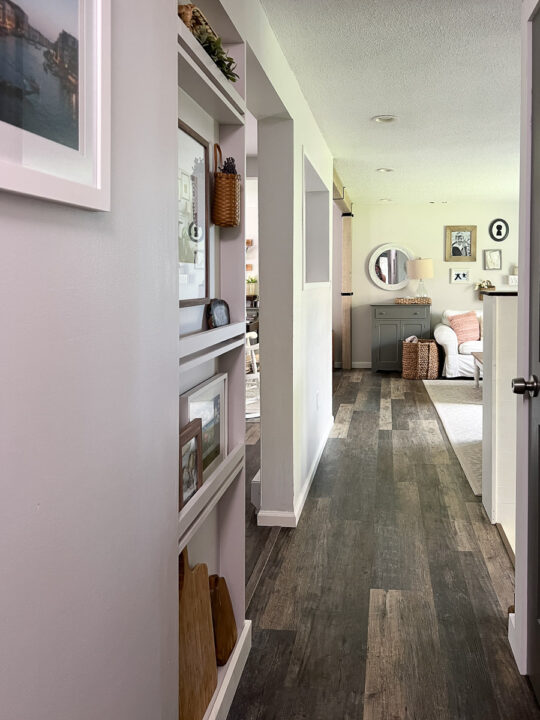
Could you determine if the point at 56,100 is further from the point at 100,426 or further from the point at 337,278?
the point at 337,278

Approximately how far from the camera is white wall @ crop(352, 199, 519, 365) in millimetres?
10250

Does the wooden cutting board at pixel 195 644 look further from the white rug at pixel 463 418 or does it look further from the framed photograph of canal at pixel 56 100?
the white rug at pixel 463 418

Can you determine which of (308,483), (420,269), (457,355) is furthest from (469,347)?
(308,483)

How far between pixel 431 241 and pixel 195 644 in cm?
922

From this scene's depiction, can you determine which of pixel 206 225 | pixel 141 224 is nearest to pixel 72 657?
pixel 141 224

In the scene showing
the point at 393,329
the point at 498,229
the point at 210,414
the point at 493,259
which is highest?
the point at 498,229

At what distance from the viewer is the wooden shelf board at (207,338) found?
1716 millimetres

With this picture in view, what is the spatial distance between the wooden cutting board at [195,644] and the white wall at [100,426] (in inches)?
8.4

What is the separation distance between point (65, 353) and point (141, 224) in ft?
1.32

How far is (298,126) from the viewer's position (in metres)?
3.93

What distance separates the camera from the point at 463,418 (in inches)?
265

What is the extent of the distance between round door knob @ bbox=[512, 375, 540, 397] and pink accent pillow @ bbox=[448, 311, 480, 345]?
7.48 m

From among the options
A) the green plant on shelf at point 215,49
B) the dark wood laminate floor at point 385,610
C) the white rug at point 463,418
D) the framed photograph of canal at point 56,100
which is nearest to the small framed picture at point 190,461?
the dark wood laminate floor at point 385,610

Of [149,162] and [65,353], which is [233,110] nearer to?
[149,162]
